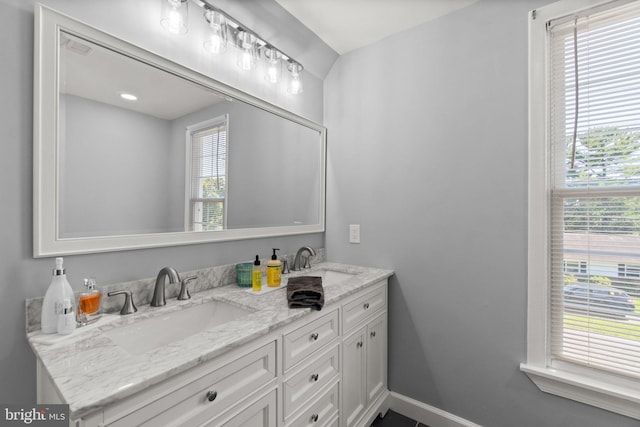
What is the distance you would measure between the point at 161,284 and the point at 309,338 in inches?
26.6

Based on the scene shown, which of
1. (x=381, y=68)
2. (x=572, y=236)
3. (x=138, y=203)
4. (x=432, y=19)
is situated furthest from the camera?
(x=381, y=68)

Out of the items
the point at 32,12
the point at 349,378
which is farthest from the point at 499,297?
the point at 32,12

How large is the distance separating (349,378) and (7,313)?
1.42m

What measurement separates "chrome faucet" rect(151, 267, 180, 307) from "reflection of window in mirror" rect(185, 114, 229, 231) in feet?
0.83

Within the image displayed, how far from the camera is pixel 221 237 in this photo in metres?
1.53

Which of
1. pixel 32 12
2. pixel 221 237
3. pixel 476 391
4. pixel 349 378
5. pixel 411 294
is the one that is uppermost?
pixel 32 12

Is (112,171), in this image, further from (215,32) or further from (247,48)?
(247,48)

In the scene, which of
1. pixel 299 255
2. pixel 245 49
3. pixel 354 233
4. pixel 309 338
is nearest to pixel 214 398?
pixel 309 338

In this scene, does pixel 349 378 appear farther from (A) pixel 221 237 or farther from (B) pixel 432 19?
(B) pixel 432 19

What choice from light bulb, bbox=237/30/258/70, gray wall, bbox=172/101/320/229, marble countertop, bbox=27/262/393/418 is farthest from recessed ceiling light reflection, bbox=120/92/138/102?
marble countertop, bbox=27/262/393/418

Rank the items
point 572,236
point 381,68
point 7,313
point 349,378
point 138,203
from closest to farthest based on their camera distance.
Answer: point 7,313 < point 138,203 < point 572,236 < point 349,378 < point 381,68

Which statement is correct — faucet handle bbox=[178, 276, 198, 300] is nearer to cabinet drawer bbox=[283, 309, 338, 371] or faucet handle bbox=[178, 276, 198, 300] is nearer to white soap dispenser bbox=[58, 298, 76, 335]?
white soap dispenser bbox=[58, 298, 76, 335]

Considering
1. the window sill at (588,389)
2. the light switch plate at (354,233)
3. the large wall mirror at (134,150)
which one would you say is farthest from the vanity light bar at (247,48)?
the window sill at (588,389)

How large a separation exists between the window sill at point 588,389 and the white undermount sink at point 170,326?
4.80 feet
